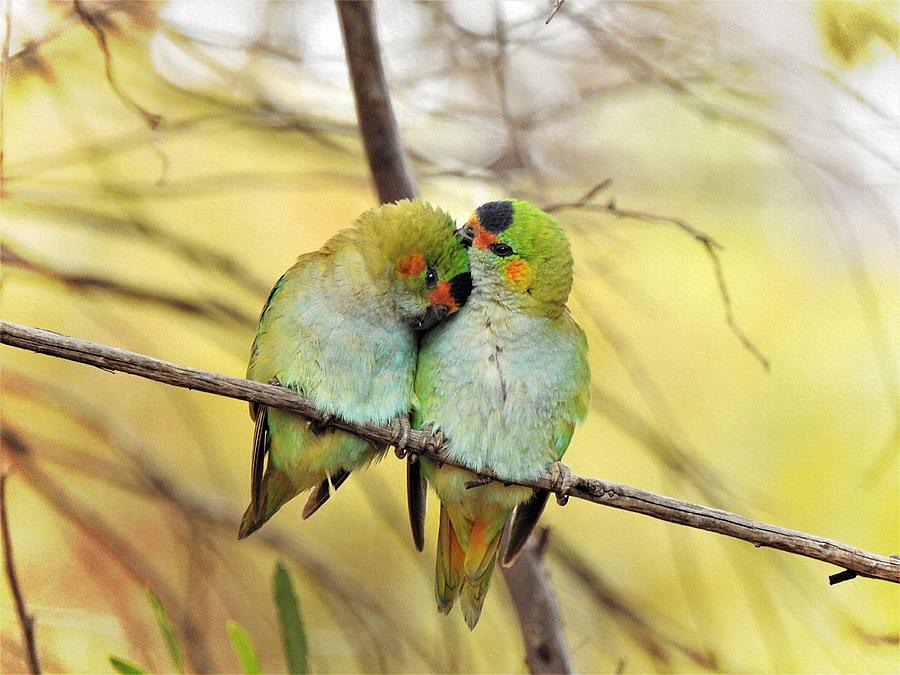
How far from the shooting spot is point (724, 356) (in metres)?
2.37

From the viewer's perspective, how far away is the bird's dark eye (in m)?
1.50

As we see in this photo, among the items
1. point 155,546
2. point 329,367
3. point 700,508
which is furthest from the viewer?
point 155,546

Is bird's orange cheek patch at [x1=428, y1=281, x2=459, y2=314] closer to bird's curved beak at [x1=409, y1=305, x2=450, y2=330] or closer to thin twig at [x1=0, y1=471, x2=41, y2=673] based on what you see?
bird's curved beak at [x1=409, y1=305, x2=450, y2=330]

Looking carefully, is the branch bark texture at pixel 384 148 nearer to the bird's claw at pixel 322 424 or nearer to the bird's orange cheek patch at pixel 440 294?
the bird's orange cheek patch at pixel 440 294

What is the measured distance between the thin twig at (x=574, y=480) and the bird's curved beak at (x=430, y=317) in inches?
7.6

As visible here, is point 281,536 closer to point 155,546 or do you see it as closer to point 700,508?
point 155,546

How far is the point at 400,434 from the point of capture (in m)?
1.49

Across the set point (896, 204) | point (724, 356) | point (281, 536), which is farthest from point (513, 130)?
point (281, 536)

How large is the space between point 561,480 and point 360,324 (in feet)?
1.46

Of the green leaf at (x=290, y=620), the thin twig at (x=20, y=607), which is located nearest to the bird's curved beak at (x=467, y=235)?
the green leaf at (x=290, y=620)

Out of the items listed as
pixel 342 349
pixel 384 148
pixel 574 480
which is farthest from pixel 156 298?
pixel 574 480

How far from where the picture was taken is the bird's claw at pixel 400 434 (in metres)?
1.49

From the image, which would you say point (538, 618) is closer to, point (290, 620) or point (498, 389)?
point (290, 620)

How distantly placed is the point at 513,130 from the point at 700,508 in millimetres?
1364
